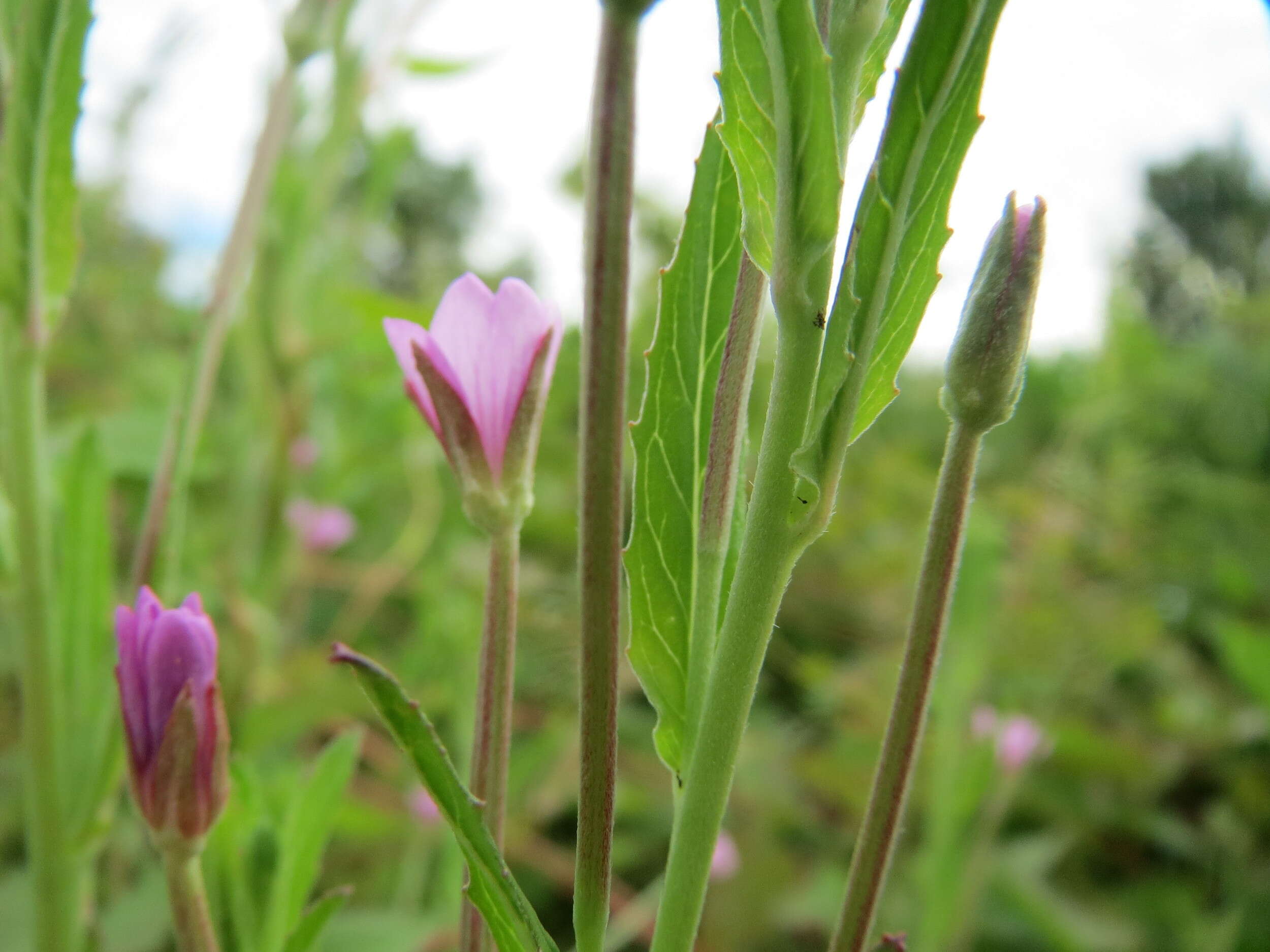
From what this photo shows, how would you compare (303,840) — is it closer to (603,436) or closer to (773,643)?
(603,436)

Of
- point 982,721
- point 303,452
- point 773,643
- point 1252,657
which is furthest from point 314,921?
point 773,643

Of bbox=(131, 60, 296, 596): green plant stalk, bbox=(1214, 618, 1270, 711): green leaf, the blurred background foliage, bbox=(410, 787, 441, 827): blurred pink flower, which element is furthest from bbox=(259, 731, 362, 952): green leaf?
bbox=(1214, 618, 1270, 711): green leaf

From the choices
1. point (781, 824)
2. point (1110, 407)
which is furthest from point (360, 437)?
point (1110, 407)

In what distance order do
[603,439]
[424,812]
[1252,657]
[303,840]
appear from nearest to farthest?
[603,439], [303,840], [424,812], [1252,657]

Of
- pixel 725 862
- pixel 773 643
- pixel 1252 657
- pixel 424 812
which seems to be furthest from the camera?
pixel 773 643

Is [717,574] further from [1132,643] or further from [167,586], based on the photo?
[1132,643]

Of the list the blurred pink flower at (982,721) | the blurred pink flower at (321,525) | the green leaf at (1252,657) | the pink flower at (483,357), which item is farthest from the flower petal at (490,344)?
the green leaf at (1252,657)

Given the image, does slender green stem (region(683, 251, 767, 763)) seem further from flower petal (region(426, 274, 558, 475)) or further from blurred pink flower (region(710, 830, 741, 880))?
blurred pink flower (region(710, 830, 741, 880))

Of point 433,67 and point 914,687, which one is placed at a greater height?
point 433,67
